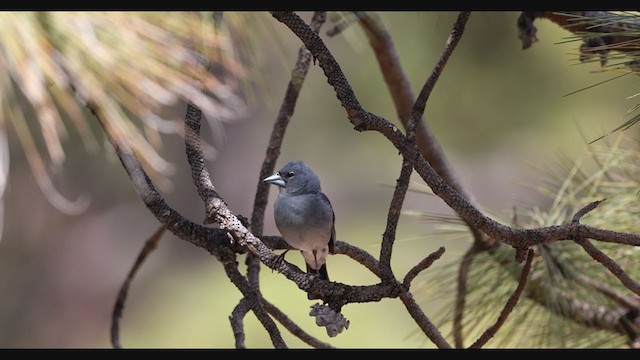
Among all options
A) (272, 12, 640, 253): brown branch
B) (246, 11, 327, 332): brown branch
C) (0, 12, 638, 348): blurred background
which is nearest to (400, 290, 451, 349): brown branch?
(272, 12, 640, 253): brown branch

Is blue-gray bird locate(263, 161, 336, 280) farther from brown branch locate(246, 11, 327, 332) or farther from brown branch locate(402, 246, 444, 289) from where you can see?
brown branch locate(402, 246, 444, 289)

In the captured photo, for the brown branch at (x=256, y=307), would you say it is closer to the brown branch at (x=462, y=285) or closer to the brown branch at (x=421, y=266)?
the brown branch at (x=421, y=266)

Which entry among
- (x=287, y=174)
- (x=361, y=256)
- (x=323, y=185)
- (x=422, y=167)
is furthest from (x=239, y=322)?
(x=323, y=185)

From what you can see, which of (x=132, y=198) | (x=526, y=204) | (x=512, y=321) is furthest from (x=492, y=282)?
(x=132, y=198)

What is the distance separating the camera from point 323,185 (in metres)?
4.48

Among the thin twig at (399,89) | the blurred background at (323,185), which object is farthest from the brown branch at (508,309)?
the blurred background at (323,185)

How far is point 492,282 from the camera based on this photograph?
1.68 m

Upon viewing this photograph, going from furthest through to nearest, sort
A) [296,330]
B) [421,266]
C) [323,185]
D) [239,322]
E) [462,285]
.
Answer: [323,185] → [462,285] → [296,330] → [239,322] → [421,266]

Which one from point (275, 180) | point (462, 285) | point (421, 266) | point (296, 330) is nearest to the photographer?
point (421, 266)

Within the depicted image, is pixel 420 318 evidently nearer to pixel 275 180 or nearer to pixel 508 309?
pixel 508 309

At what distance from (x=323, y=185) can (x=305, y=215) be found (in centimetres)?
306

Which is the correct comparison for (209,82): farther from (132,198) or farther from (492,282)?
(132,198)

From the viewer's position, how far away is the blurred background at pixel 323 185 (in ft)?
11.3
